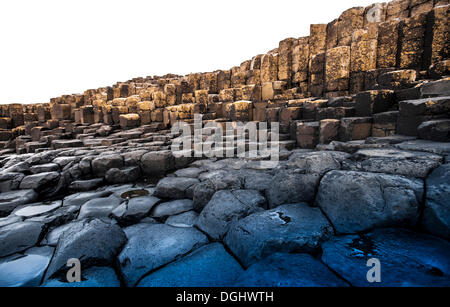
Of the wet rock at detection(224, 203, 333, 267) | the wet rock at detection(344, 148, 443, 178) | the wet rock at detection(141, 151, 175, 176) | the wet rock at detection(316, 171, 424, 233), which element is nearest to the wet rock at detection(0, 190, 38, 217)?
the wet rock at detection(141, 151, 175, 176)

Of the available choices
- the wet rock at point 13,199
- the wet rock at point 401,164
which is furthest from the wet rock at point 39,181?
the wet rock at point 401,164

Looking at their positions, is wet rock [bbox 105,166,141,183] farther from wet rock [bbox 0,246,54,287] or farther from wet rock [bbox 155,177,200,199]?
wet rock [bbox 0,246,54,287]

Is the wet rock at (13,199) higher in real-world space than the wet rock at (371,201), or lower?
lower

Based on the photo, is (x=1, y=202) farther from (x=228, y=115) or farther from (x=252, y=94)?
(x=252, y=94)

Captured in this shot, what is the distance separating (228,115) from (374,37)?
546cm

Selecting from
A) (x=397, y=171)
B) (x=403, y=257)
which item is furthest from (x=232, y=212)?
(x=397, y=171)

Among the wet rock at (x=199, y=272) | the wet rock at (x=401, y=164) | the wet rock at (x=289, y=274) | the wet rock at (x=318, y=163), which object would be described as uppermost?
the wet rock at (x=401, y=164)

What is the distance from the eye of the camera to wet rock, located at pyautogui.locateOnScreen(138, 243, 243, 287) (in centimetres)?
135

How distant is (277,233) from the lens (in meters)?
1.60

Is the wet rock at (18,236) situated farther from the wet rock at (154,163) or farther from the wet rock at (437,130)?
the wet rock at (437,130)

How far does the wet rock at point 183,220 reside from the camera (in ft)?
7.68

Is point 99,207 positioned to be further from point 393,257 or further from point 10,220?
point 393,257

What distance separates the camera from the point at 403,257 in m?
1.27

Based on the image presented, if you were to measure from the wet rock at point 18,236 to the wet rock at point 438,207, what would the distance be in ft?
11.8
